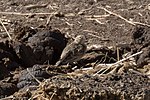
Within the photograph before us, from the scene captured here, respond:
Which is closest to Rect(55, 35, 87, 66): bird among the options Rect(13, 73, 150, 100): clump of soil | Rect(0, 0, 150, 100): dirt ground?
Rect(0, 0, 150, 100): dirt ground

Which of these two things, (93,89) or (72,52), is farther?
(72,52)

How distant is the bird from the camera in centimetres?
657

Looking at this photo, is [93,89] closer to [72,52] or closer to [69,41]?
[72,52]

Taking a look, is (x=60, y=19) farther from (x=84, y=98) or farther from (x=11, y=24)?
(x=84, y=98)

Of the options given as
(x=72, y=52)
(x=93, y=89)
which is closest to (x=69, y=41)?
(x=72, y=52)

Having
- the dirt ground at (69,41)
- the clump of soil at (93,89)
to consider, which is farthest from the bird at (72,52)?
the clump of soil at (93,89)

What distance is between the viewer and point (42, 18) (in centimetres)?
899

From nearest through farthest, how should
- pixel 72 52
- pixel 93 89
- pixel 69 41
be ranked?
pixel 93 89 < pixel 72 52 < pixel 69 41

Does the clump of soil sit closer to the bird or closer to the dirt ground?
the dirt ground

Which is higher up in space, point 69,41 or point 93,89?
point 93,89

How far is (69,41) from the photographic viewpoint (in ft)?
24.9

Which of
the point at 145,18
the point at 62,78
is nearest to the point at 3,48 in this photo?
the point at 62,78

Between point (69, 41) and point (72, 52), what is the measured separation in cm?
90

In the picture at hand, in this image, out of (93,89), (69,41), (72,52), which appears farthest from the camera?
(69,41)
